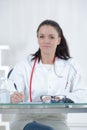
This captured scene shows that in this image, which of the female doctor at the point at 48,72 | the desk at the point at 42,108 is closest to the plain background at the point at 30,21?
the female doctor at the point at 48,72

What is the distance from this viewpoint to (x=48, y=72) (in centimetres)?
214

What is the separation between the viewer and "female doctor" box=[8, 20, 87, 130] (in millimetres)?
2018

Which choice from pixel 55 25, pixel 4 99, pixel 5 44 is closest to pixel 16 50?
pixel 5 44

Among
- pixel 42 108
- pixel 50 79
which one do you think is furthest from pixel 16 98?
pixel 50 79

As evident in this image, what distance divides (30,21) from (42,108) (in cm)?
290

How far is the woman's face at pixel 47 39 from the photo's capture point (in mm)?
2100

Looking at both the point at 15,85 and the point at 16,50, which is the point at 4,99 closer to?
the point at 15,85

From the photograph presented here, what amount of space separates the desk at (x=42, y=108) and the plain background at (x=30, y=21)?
9.05 ft

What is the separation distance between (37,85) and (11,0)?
2.35 m

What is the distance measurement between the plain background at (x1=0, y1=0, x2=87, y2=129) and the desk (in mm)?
2760

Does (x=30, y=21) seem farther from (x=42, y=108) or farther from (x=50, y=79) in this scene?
(x=42, y=108)

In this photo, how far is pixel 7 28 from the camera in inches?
161

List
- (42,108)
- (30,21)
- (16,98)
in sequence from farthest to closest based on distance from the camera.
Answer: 1. (30,21)
2. (16,98)
3. (42,108)

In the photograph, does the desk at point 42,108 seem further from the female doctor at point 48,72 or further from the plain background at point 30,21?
the plain background at point 30,21
